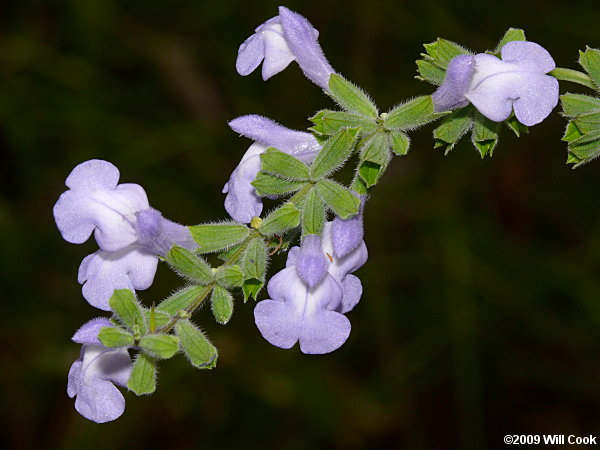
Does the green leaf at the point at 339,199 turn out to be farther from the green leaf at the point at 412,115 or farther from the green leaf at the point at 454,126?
the green leaf at the point at 454,126

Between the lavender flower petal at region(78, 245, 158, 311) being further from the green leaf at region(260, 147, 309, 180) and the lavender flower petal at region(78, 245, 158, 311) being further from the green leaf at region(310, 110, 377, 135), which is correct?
the green leaf at region(310, 110, 377, 135)

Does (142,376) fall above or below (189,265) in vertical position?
below

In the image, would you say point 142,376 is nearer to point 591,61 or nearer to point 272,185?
point 272,185

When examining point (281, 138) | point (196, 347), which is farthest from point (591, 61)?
point (196, 347)

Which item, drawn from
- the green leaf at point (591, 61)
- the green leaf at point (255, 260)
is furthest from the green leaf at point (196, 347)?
the green leaf at point (591, 61)

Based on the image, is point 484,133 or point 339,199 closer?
point 339,199

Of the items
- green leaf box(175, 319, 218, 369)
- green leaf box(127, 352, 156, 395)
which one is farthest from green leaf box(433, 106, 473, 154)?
green leaf box(127, 352, 156, 395)
